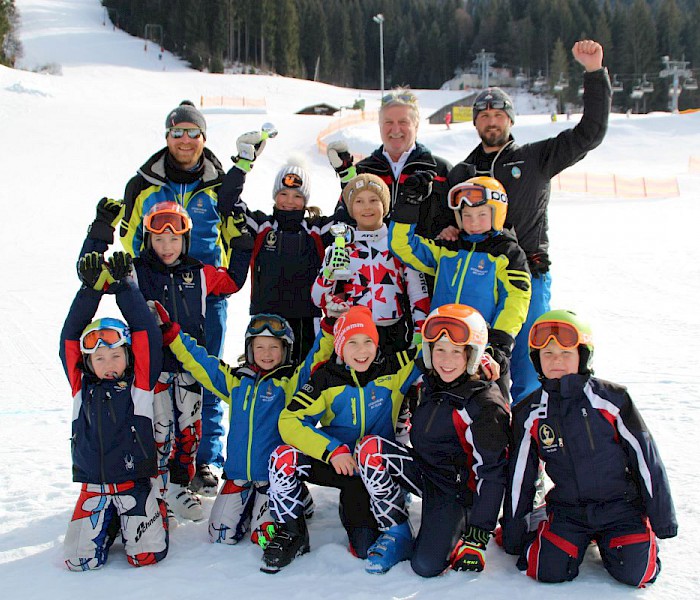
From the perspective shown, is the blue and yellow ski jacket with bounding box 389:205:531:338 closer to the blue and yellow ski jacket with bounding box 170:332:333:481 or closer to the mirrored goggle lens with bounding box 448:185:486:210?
the mirrored goggle lens with bounding box 448:185:486:210

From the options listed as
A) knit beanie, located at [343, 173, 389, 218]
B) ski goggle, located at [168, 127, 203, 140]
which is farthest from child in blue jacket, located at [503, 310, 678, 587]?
ski goggle, located at [168, 127, 203, 140]

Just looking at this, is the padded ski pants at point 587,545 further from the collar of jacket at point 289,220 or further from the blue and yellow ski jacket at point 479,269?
the collar of jacket at point 289,220

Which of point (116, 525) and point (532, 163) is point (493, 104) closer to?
point (532, 163)

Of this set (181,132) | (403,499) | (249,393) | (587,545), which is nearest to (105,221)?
(181,132)

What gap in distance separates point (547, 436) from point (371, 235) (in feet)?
5.16

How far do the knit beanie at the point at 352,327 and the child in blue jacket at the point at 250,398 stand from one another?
0.90 feet

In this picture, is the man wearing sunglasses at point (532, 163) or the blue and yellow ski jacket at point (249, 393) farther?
the man wearing sunglasses at point (532, 163)

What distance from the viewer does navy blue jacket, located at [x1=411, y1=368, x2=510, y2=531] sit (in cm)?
351

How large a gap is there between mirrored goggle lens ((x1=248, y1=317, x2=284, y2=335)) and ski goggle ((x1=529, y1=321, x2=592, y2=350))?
1.45 meters

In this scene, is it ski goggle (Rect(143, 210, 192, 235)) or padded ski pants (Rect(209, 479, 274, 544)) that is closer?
padded ski pants (Rect(209, 479, 274, 544))

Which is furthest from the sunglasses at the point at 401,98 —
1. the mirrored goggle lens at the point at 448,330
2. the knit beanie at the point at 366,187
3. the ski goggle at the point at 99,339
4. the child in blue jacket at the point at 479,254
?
the ski goggle at the point at 99,339

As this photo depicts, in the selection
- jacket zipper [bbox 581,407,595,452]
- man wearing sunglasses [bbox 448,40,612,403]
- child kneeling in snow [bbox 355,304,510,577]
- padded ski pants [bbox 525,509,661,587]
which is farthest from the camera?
man wearing sunglasses [bbox 448,40,612,403]

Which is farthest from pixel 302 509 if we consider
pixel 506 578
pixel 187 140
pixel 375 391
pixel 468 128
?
pixel 468 128

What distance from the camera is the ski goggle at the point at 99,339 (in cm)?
387
